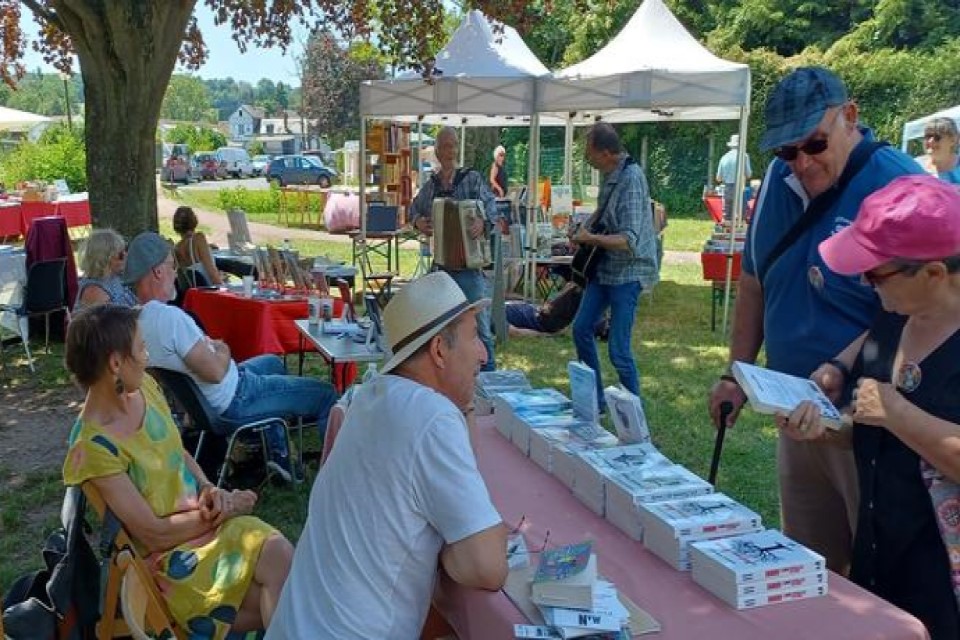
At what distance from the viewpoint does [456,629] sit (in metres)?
1.93

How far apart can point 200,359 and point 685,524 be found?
8.67ft

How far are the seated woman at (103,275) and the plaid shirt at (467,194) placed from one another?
2.65 m

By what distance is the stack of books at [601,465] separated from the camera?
223cm

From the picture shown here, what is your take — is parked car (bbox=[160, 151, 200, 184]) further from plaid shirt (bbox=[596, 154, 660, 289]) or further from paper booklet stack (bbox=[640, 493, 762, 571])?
paper booklet stack (bbox=[640, 493, 762, 571])

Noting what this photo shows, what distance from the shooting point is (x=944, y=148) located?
5.75 m

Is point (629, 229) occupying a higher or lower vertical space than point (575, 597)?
higher

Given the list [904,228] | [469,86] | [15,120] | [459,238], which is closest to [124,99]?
[459,238]

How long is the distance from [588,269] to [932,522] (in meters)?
3.46

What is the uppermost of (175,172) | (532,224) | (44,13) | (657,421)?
(44,13)

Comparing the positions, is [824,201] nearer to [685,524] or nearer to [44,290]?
[685,524]

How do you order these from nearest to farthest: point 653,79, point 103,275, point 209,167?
1. point 103,275
2. point 653,79
3. point 209,167

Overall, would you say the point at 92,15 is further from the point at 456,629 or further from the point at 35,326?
the point at 456,629

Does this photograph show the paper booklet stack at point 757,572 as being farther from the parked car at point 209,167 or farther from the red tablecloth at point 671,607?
the parked car at point 209,167

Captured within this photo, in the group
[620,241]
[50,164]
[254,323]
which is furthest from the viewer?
[50,164]
